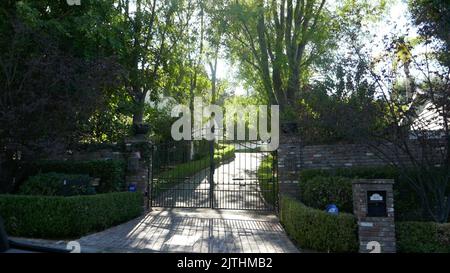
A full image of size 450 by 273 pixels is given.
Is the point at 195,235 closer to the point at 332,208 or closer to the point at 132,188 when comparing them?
the point at 332,208

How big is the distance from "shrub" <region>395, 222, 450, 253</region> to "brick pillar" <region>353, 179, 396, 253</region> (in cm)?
30

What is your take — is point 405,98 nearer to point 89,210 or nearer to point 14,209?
point 89,210

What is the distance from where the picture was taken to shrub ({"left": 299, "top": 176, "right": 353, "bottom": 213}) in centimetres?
771

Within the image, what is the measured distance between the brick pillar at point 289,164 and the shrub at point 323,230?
6.68ft

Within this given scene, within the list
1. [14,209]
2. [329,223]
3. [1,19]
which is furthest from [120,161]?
[329,223]

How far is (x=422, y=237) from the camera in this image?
6305 mm

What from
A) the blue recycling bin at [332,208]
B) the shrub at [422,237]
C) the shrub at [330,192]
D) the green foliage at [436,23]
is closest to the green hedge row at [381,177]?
the shrub at [330,192]

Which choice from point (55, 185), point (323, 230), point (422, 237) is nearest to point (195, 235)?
point (323, 230)

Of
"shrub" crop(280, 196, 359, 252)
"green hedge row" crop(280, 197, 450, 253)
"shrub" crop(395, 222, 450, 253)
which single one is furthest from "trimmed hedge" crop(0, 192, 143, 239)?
"shrub" crop(395, 222, 450, 253)

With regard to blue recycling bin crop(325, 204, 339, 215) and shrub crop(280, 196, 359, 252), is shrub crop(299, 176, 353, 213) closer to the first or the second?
blue recycling bin crop(325, 204, 339, 215)

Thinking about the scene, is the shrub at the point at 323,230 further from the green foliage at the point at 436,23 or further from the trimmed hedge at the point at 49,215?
the trimmed hedge at the point at 49,215

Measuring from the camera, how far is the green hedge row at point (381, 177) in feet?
25.4

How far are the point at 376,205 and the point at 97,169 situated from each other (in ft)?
22.3
